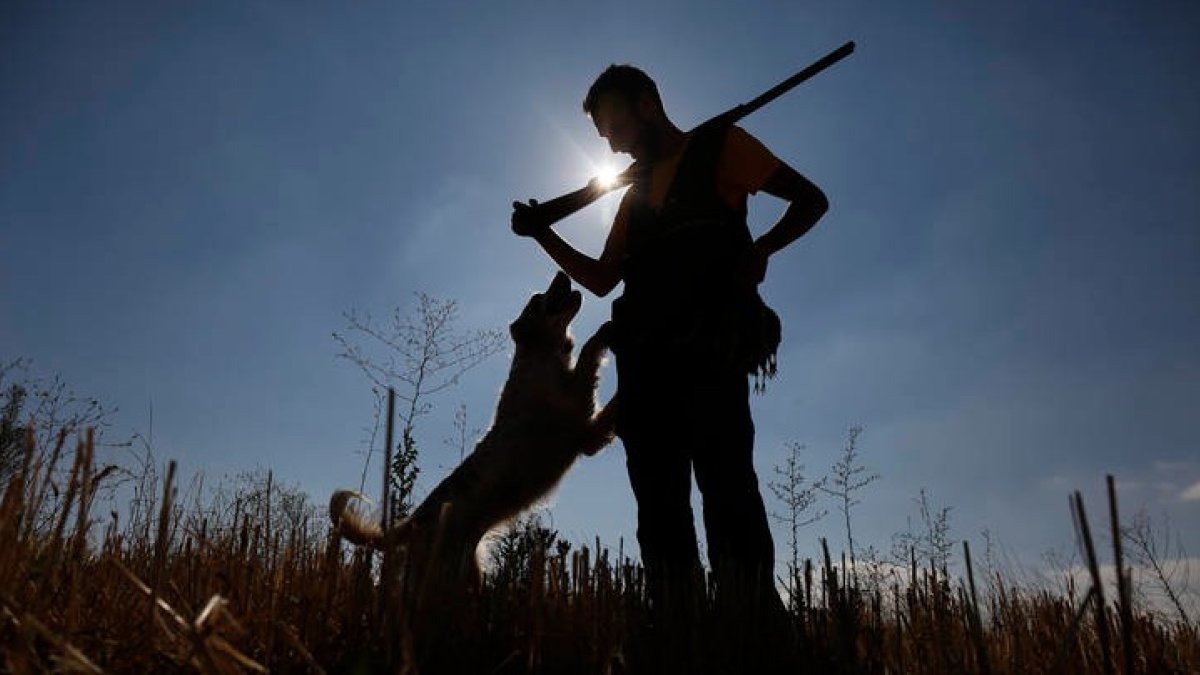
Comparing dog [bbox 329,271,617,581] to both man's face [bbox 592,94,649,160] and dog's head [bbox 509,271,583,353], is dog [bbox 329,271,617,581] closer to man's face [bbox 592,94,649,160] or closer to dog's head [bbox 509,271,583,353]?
dog's head [bbox 509,271,583,353]

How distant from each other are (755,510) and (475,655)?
1.23 meters

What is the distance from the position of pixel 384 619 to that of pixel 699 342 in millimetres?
1656

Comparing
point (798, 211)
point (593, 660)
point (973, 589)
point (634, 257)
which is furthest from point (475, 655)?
point (798, 211)

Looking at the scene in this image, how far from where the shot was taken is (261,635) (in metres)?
2.17

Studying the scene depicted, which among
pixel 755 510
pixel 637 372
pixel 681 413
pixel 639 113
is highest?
pixel 639 113

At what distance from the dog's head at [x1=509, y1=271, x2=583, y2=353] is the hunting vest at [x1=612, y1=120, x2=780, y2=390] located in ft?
9.58

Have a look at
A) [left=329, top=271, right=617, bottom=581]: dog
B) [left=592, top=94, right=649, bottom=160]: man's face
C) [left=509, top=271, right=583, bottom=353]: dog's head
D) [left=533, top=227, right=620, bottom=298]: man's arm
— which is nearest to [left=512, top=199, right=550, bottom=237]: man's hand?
[left=533, top=227, right=620, bottom=298]: man's arm

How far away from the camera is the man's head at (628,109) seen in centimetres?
362

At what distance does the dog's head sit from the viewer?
627 centimetres

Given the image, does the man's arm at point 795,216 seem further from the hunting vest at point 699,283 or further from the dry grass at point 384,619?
the dry grass at point 384,619

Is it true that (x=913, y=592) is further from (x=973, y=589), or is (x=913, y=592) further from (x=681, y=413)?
(x=973, y=589)

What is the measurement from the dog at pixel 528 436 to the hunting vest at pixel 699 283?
161 cm

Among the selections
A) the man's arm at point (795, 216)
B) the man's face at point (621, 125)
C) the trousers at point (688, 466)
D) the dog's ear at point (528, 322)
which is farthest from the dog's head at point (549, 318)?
the man's arm at point (795, 216)

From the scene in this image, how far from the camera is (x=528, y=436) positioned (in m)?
5.47
